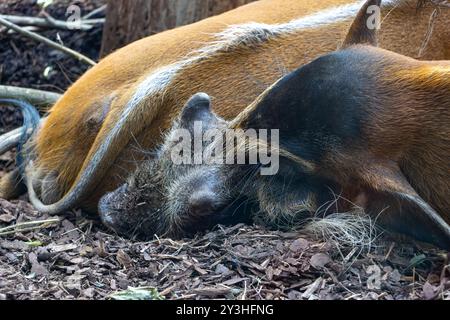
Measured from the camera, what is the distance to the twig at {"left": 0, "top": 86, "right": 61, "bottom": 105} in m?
5.11

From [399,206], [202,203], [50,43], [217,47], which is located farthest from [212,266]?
[50,43]

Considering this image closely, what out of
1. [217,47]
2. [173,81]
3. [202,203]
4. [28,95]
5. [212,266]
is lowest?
[212,266]

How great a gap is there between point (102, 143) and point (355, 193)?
120 centimetres

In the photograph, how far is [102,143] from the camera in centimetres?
402

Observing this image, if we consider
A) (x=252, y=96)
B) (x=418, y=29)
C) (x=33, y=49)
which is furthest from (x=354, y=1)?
(x=33, y=49)

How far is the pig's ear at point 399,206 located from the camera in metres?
3.24

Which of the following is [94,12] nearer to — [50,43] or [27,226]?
[50,43]

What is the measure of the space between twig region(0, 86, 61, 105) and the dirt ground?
1.32 m

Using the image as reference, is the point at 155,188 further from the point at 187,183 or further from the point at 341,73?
the point at 341,73

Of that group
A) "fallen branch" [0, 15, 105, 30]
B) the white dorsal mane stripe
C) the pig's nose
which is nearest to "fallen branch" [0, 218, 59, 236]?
the white dorsal mane stripe

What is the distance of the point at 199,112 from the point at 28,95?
67.9 inches

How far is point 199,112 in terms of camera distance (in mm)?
3836

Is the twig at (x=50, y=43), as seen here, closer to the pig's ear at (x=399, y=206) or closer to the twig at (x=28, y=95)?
the twig at (x=28, y=95)
